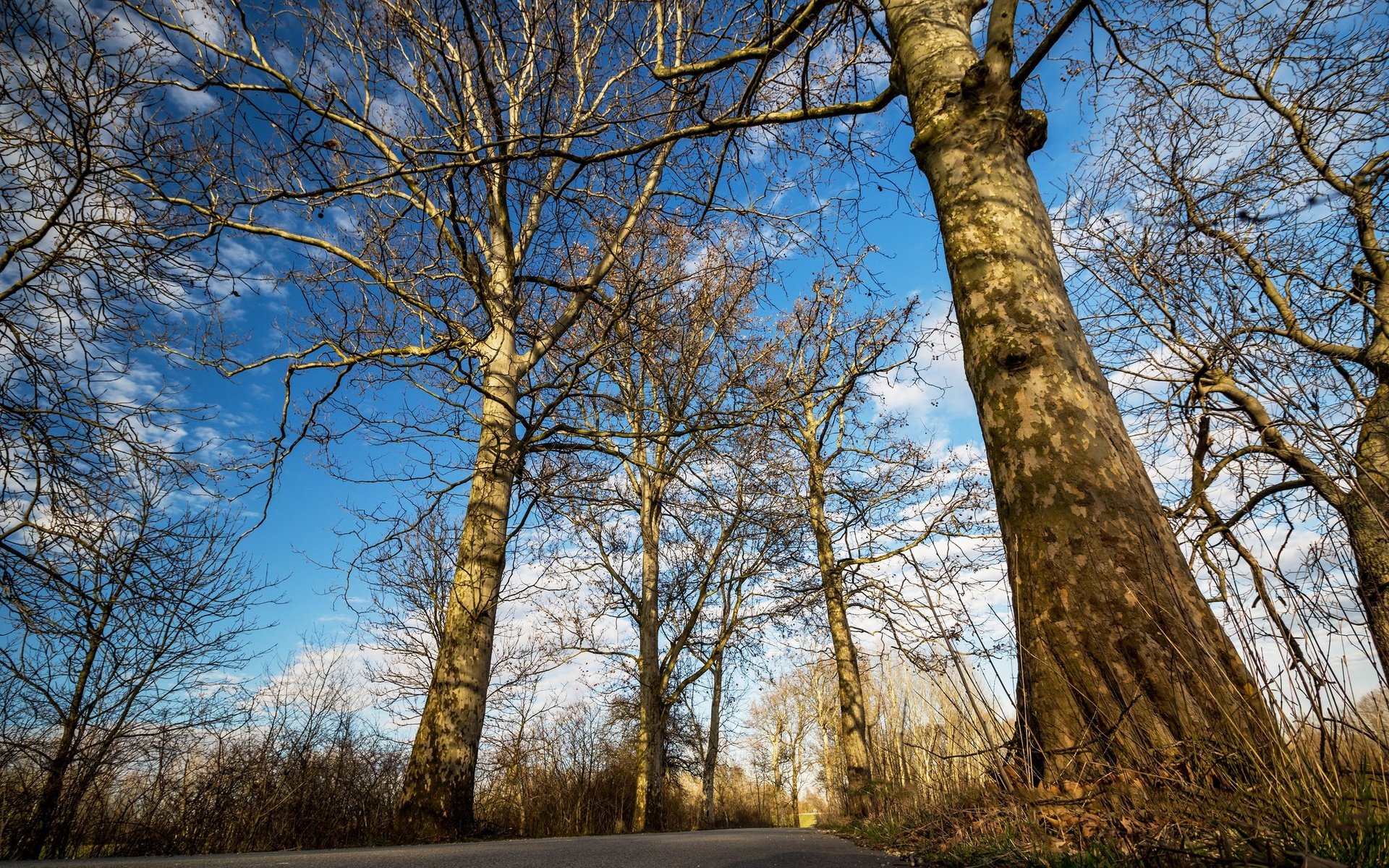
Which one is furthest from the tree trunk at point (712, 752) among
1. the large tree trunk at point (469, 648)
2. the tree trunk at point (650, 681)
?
the large tree trunk at point (469, 648)

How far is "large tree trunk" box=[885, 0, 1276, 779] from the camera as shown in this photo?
1954mm

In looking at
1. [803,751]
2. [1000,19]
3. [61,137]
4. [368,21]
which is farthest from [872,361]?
[803,751]

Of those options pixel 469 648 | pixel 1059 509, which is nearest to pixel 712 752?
pixel 469 648

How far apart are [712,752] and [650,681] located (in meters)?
7.21

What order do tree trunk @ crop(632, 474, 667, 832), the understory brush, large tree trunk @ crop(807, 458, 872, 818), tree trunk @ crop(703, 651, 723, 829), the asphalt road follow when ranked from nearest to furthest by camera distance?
the understory brush < the asphalt road < large tree trunk @ crop(807, 458, 872, 818) < tree trunk @ crop(632, 474, 667, 832) < tree trunk @ crop(703, 651, 723, 829)

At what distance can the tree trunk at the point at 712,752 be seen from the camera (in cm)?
1631

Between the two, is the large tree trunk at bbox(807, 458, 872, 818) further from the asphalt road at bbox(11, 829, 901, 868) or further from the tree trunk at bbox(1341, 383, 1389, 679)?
the asphalt road at bbox(11, 829, 901, 868)

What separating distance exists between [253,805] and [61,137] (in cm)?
651

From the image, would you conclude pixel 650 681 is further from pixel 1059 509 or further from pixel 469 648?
pixel 1059 509

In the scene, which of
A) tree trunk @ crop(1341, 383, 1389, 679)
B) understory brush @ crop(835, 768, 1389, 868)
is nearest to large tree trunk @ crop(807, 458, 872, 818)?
tree trunk @ crop(1341, 383, 1389, 679)

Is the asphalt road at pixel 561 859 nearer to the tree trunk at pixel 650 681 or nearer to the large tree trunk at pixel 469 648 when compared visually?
the large tree trunk at pixel 469 648

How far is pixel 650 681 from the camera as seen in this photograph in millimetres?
11781

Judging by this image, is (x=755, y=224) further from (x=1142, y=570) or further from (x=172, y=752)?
(x=172, y=752)

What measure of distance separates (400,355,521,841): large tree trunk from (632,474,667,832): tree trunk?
20.3ft
